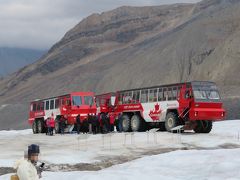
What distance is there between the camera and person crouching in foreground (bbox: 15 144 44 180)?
25.0ft

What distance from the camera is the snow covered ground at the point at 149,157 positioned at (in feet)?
44.0

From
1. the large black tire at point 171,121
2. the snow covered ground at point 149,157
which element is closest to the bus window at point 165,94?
the large black tire at point 171,121

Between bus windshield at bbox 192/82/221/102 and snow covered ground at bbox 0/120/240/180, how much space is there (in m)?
2.58

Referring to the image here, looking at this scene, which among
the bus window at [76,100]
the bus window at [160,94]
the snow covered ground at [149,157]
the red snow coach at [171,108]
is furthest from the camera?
the bus window at [76,100]

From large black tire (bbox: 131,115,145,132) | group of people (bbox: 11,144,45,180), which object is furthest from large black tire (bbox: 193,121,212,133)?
group of people (bbox: 11,144,45,180)

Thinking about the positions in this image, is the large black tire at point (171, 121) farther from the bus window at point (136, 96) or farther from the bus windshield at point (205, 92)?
the bus window at point (136, 96)

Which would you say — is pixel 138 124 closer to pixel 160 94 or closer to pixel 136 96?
pixel 136 96

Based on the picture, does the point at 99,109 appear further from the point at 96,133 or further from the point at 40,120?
the point at 40,120

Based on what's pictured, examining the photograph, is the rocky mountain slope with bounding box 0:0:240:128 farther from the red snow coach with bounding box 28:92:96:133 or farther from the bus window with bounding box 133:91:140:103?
the bus window with bounding box 133:91:140:103

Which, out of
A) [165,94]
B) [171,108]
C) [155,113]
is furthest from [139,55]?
[171,108]

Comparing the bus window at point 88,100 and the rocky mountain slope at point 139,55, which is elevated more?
the rocky mountain slope at point 139,55

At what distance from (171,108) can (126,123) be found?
14.8ft

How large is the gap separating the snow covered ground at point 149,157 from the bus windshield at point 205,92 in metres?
2.58

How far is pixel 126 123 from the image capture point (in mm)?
31891
